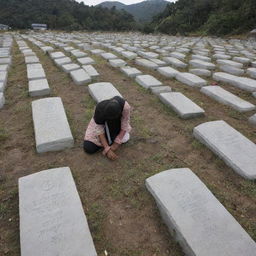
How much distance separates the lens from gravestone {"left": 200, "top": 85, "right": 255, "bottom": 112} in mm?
3428

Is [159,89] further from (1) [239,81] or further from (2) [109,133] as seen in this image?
(2) [109,133]

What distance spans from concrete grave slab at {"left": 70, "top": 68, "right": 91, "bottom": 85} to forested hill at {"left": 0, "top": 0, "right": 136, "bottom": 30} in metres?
25.3

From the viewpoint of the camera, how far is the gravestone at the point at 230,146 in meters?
2.22

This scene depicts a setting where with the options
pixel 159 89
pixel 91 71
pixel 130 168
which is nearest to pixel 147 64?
pixel 91 71

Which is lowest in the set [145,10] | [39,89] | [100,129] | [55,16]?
[145,10]

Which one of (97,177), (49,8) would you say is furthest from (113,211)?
(49,8)

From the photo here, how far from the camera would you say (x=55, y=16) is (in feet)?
109

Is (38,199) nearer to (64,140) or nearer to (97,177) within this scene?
(97,177)

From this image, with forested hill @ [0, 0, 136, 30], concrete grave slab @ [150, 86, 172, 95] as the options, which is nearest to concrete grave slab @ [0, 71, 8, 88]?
concrete grave slab @ [150, 86, 172, 95]

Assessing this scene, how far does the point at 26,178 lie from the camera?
2.09 metres

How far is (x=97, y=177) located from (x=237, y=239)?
4.15 ft

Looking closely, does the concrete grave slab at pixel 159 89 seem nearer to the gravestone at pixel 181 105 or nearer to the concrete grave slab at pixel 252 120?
the gravestone at pixel 181 105

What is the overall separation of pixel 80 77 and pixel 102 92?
963 mm

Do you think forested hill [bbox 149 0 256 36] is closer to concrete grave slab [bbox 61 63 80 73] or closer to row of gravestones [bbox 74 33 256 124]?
row of gravestones [bbox 74 33 256 124]
